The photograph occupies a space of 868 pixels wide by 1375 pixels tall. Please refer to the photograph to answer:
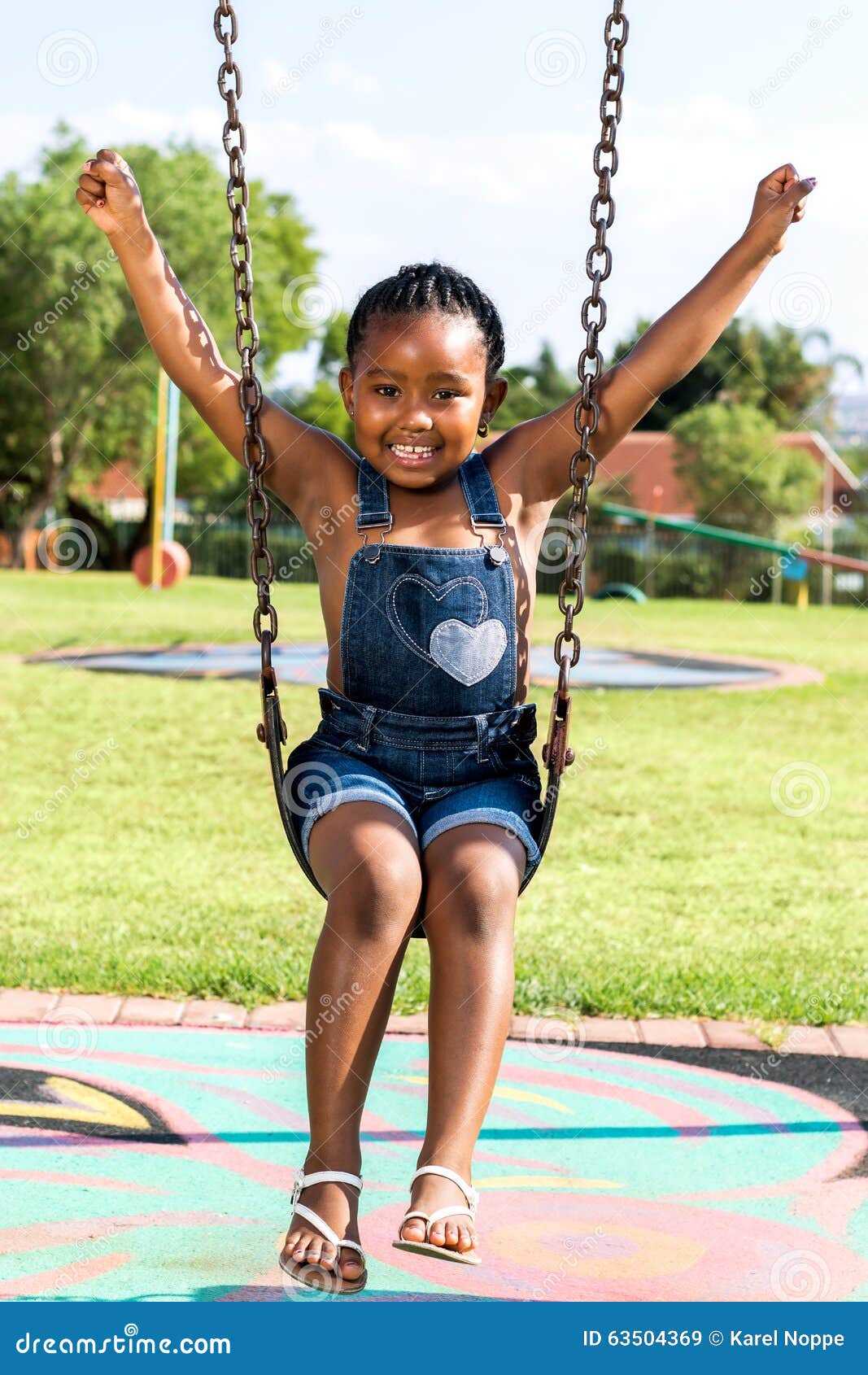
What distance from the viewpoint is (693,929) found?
16.0 feet

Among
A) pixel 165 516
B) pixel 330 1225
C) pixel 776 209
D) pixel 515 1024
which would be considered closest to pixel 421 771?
pixel 330 1225

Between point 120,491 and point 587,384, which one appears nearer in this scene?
point 587,384

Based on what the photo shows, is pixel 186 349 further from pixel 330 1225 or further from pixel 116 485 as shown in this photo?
pixel 116 485

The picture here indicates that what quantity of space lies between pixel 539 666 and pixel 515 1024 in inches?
328

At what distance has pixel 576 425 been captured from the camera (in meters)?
2.53

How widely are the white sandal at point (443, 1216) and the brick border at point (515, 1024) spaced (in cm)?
161

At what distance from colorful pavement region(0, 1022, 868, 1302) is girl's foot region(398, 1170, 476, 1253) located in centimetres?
38

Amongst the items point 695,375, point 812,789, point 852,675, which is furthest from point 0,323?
point 812,789

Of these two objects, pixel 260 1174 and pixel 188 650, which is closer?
pixel 260 1174

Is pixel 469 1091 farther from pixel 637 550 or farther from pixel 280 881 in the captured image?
pixel 637 550

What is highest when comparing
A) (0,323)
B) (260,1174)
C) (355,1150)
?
(0,323)

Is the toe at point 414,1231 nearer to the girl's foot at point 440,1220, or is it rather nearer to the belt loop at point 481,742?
the girl's foot at point 440,1220

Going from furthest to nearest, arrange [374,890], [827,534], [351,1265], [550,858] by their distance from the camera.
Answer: [827,534] < [550,858] < [374,890] < [351,1265]
